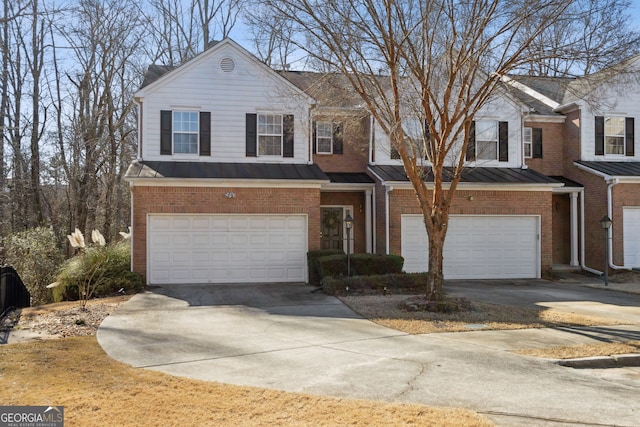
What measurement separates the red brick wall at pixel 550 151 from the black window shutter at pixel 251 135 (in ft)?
35.6

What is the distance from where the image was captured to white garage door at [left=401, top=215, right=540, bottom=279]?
1719cm

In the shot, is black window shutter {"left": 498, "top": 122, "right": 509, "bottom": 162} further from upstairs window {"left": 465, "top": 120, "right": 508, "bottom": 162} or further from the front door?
the front door

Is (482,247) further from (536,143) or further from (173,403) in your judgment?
(173,403)

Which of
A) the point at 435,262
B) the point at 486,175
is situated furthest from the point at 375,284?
the point at 486,175

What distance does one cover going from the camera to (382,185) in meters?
17.3

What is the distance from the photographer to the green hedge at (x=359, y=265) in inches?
569

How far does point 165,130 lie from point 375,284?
27.1 feet

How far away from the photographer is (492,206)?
57.1ft

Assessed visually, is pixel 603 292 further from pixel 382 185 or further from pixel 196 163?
pixel 196 163

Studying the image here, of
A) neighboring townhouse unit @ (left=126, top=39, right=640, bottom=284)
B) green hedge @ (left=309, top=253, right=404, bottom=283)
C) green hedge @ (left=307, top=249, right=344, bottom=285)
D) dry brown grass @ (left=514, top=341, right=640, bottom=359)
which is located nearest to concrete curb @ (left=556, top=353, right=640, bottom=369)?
dry brown grass @ (left=514, top=341, right=640, bottom=359)

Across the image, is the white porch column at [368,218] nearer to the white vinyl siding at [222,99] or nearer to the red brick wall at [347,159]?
the red brick wall at [347,159]

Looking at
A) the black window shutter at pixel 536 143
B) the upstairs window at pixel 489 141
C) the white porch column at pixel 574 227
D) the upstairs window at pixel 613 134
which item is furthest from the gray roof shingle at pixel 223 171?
the upstairs window at pixel 613 134

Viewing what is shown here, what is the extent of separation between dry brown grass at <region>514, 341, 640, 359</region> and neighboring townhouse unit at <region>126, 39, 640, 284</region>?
8209mm

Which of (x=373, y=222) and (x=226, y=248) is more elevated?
(x=373, y=222)
